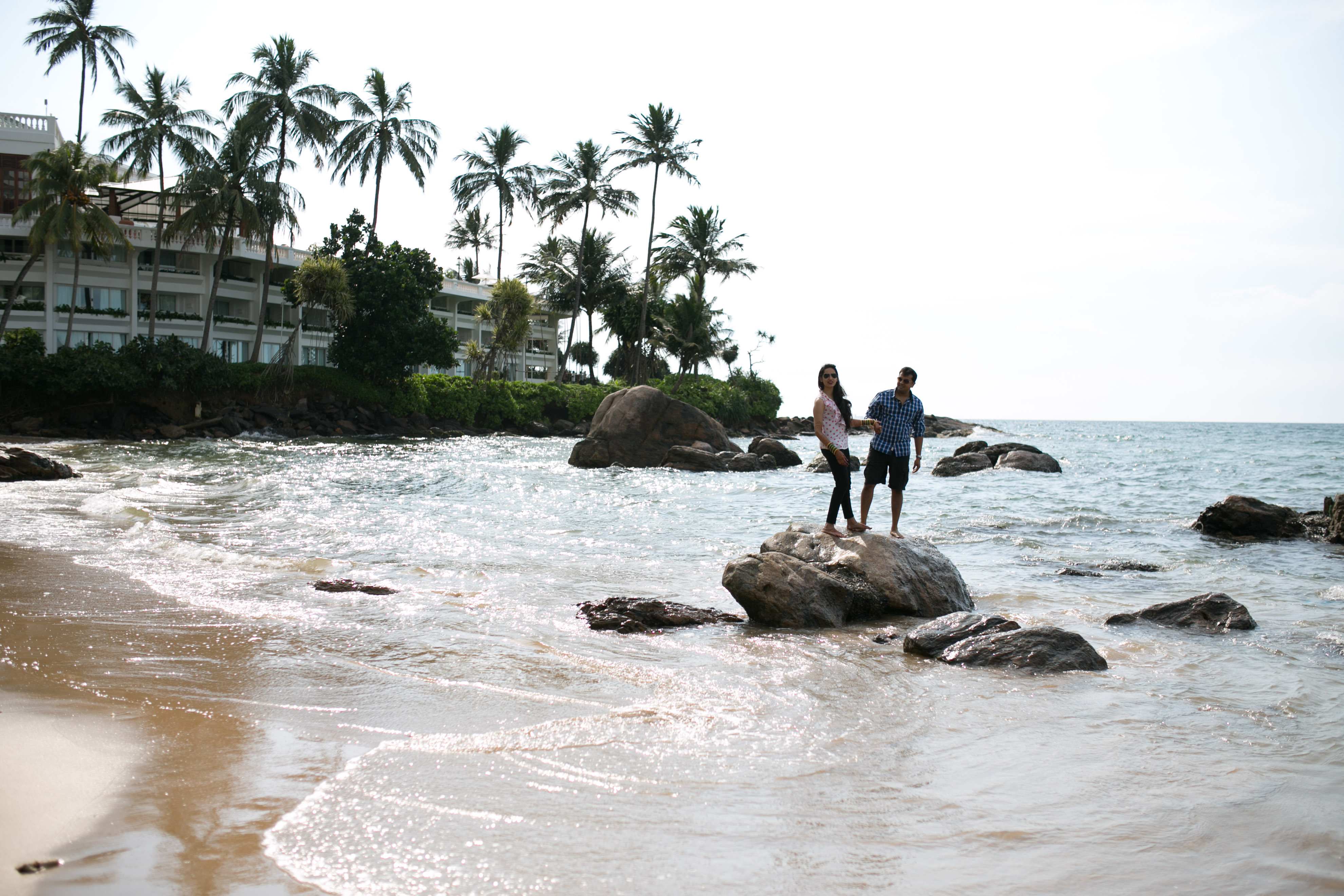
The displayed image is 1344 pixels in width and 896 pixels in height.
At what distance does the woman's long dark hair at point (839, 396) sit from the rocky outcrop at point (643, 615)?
2486mm

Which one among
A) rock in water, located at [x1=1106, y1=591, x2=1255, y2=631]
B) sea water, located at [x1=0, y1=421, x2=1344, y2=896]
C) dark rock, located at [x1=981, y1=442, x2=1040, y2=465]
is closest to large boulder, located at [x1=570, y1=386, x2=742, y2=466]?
dark rock, located at [x1=981, y1=442, x2=1040, y2=465]

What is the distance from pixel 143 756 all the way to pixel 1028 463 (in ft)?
90.0

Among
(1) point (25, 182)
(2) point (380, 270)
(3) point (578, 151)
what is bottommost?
(2) point (380, 270)

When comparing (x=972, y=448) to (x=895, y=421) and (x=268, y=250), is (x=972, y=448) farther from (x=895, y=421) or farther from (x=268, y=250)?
(x=268, y=250)

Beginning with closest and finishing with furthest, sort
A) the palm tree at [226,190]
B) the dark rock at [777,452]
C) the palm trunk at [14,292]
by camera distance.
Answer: the dark rock at [777,452] < the palm trunk at [14,292] < the palm tree at [226,190]

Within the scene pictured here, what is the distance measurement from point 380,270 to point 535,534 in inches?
1201

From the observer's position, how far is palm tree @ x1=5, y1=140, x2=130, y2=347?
103ft

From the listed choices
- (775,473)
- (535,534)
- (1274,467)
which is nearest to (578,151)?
(775,473)

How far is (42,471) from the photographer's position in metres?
16.1

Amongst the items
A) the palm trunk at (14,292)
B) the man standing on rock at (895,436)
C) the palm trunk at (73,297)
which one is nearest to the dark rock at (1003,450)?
the man standing on rock at (895,436)

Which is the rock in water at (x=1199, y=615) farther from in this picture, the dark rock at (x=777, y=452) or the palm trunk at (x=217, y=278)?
the palm trunk at (x=217, y=278)

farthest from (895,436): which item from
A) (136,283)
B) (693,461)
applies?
(136,283)

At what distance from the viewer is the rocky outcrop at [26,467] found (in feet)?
51.2

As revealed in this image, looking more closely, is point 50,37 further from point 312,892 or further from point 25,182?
point 312,892
